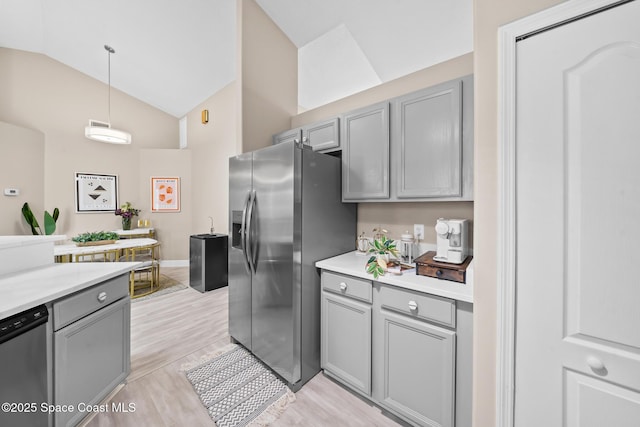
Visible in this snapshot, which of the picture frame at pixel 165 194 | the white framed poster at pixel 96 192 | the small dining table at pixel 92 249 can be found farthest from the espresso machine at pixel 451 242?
the white framed poster at pixel 96 192

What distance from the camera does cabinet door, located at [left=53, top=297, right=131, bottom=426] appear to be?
128cm

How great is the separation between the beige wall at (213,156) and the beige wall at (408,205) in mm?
2746

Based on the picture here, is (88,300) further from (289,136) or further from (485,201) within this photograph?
(485,201)

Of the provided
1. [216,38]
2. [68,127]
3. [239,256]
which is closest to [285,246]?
[239,256]

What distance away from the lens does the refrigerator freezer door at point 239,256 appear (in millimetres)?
2098

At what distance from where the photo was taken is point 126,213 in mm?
4945

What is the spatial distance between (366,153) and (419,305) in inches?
47.4

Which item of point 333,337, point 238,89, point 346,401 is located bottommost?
point 346,401

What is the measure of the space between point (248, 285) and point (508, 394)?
5.95 feet

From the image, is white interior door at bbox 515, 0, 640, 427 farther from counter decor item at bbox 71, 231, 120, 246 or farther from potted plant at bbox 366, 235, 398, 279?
counter decor item at bbox 71, 231, 120, 246

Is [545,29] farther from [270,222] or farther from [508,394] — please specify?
[270,222]

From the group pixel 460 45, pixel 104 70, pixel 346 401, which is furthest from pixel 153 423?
pixel 104 70

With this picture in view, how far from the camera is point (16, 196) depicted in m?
3.90

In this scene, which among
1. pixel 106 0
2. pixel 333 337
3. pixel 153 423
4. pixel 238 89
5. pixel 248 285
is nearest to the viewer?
pixel 153 423
